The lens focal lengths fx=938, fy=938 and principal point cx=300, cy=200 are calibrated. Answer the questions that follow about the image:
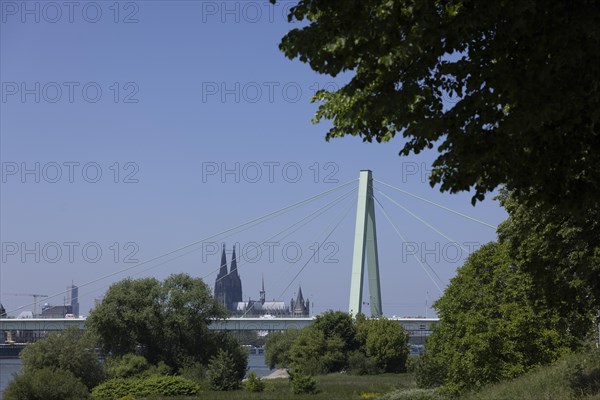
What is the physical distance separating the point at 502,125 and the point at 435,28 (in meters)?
1.24

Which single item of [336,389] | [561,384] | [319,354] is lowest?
[336,389]

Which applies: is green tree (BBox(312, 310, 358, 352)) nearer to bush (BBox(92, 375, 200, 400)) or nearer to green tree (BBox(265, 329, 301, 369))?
green tree (BBox(265, 329, 301, 369))

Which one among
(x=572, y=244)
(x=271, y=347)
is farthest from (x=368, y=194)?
(x=572, y=244)

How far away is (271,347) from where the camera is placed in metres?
84.6

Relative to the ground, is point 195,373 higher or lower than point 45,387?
higher

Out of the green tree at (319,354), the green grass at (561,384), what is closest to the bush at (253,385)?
the green tree at (319,354)

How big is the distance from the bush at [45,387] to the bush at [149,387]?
6.54 feet

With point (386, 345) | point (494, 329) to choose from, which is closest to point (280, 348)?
point (386, 345)

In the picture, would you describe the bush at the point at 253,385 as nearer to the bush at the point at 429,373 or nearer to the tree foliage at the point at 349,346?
the bush at the point at 429,373

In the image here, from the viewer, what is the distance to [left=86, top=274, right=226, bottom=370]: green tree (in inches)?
2272

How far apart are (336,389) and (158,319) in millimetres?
13547

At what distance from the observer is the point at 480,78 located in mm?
9914

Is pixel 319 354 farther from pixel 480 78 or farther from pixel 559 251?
pixel 480 78

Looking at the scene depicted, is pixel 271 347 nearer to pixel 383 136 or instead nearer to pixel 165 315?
pixel 165 315
